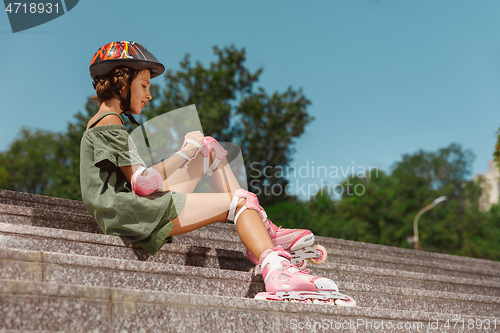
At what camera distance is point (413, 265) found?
18.3 ft

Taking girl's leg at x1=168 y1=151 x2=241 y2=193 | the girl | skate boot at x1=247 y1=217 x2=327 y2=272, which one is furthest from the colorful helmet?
skate boot at x1=247 y1=217 x2=327 y2=272

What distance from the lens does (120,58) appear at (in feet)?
10.5

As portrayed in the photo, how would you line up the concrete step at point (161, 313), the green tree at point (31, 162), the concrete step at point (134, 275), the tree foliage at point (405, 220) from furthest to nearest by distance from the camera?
the green tree at point (31, 162) → the tree foliage at point (405, 220) → the concrete step at point (134, 275) → the concrete step at point (161, 313)

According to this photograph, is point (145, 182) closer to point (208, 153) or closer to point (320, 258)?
point (208, 153)

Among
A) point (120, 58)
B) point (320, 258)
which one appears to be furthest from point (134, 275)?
point (120, 58)

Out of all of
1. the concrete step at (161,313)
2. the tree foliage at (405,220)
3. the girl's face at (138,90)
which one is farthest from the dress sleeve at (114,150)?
the tree foliage at (405,220)

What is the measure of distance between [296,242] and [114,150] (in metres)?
1.32

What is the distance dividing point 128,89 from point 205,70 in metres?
19.9

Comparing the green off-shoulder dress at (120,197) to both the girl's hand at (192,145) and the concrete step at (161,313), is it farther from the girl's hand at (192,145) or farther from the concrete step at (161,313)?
the concrete step at (161,313)

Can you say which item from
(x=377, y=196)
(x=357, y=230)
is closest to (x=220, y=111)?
(x=357, y=230)

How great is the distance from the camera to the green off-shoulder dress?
299cm

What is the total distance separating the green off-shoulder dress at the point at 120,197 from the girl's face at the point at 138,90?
0.80 feet

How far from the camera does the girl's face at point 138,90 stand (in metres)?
3.31

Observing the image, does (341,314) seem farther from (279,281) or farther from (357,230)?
(357,230)
